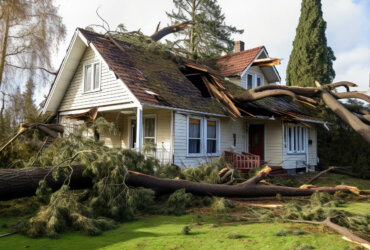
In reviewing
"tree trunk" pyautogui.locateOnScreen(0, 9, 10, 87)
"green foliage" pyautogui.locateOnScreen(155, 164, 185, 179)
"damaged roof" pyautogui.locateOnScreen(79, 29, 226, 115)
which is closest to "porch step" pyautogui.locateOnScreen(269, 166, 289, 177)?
"damaged roof" pyautogui.locateOnScreen(79, 29, 226, 115)

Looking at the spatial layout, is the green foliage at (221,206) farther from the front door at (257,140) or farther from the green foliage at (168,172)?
the front door at (257,140)

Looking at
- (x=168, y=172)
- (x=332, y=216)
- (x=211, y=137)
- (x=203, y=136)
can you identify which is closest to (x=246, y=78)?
(x=211, y=137)

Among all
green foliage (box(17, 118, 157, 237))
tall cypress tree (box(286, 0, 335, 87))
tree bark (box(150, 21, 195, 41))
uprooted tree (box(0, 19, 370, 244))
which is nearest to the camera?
green foliage (box(17, 118, 157, 237))

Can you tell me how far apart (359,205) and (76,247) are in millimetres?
7776

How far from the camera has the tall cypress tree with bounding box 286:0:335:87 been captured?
2333cm

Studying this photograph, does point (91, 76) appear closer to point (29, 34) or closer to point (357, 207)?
point (29, 34)

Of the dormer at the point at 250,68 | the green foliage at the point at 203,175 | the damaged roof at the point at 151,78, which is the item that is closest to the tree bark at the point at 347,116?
the damaged roof at the point at 151,78

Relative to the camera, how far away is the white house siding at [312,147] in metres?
20.4

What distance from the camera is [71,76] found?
1611 cm

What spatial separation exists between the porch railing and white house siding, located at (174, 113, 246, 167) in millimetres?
578

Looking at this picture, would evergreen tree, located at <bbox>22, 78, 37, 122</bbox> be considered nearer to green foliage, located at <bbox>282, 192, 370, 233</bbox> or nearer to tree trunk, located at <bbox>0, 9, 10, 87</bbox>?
tree trunk, located at <bbox>0, 9, 10, 87</bbox>

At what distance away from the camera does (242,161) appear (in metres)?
15.1

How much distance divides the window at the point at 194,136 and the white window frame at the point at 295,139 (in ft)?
18.7

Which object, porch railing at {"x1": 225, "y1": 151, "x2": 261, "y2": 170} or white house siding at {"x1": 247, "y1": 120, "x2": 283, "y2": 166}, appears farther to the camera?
white house siding at {"x1": 247, "y1": 120, "x2": 283, "y2": 166}
